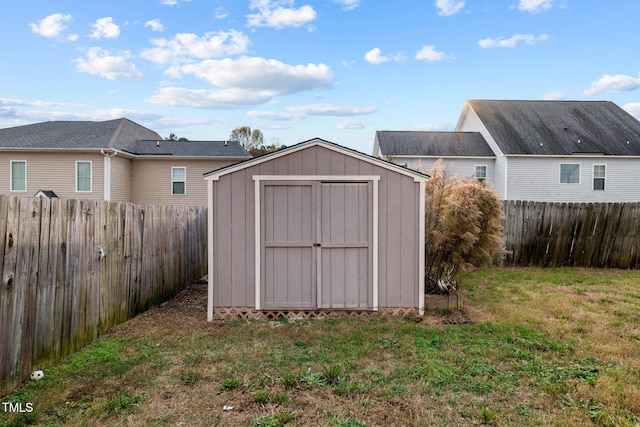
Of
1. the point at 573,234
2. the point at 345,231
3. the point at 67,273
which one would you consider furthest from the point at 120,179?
the point at 573,234

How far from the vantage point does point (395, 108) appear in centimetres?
1326

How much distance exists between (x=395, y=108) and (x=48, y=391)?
12147 mm

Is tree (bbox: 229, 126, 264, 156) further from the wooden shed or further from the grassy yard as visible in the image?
the grassy yard

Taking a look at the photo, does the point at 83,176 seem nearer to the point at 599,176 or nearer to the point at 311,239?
the point at 311,239

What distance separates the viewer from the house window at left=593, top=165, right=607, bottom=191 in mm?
17016

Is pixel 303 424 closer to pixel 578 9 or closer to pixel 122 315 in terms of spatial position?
pixel 122 315

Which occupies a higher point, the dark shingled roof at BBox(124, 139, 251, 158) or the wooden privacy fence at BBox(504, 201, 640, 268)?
the dark shingled roof at BBox(124, 139, 251, 158)

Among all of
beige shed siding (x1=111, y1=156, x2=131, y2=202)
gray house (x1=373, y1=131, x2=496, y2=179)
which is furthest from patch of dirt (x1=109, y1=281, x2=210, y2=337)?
gray house (x1=373, y1=131, x2=496, y2=179)

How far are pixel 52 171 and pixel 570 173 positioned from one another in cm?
2089

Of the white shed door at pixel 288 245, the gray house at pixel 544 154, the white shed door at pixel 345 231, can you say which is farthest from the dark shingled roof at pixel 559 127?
the white shed door at pixel 288 245

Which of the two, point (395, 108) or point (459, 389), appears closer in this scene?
point (459, 389)

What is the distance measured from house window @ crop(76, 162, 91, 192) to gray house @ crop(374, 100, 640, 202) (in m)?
11.7

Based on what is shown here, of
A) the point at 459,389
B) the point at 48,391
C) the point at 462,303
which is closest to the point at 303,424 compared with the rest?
the point at 459,389

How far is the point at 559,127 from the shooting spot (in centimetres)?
1838
